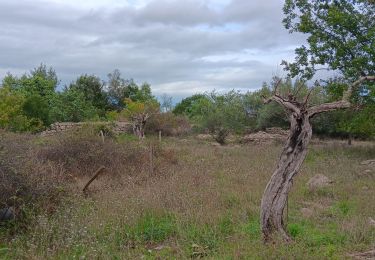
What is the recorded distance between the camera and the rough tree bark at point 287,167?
20.9ft

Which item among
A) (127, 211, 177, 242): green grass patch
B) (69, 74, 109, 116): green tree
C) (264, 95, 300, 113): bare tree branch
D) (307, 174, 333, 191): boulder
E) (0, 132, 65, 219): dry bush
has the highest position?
(69, 74, 109, 116): green tree

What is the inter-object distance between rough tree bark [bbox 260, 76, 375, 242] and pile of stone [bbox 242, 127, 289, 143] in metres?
19.1

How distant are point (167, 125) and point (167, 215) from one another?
23293mm

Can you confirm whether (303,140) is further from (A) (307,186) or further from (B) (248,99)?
(B) (248,99)

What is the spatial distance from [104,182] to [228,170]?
11.8ft

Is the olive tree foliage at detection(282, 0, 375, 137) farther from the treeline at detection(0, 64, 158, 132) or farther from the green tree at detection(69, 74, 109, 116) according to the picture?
the green tree at detection(69, 74, 109, 116)

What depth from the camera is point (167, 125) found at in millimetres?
30984

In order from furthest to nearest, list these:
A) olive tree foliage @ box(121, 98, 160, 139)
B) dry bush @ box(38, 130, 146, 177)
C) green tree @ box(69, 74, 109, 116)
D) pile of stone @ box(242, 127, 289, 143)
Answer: green tree @ box(69, 74, 109, 116), olive tree foliage @ box(121, 98, 160, 139), pile of stone @ box(242, 127, 289, 143), dry bush @ box(38, 130, 146, 177)

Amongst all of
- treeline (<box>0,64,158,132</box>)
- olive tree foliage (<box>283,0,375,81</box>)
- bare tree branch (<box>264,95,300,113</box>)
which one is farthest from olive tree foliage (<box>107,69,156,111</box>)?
bare tree branch (<box>264,95,300,113</box>)

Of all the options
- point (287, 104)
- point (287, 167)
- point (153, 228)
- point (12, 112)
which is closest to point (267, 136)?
→ point (12, 112)

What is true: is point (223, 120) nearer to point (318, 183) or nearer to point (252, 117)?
point (252, 117)

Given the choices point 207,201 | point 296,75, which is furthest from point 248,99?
point 207,201

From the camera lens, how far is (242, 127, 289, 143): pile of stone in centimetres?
2594

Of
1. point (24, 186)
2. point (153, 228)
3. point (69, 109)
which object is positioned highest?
point (69, 109)
